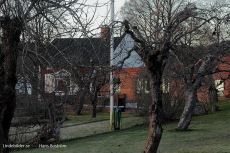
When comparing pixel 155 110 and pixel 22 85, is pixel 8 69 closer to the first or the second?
pixel 155 110

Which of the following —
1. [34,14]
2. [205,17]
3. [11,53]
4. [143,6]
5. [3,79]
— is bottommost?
[3,79]

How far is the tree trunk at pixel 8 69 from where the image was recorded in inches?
294

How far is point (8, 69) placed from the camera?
7.55m

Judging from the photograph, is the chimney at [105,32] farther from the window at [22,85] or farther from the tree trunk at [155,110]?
the window at [22,85]

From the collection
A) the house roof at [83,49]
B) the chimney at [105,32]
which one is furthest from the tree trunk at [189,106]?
the chimney at [105,32]

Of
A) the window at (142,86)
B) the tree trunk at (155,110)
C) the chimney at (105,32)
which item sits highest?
the chimney at (105,32)

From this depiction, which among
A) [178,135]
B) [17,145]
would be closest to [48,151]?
[17,145]

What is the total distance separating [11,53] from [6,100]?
937 mm

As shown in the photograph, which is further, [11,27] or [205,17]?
[205,17]

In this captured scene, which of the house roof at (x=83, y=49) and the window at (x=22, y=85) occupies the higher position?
the house roof at (x=83, y=49)

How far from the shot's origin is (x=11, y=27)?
287 inches

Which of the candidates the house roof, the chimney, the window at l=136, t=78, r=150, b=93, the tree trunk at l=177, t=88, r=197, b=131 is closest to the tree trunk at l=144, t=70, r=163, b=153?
the house roof

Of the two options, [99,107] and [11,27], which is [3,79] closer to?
[11,27]

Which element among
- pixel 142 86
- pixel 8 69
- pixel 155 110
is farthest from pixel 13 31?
pixel 142 86
